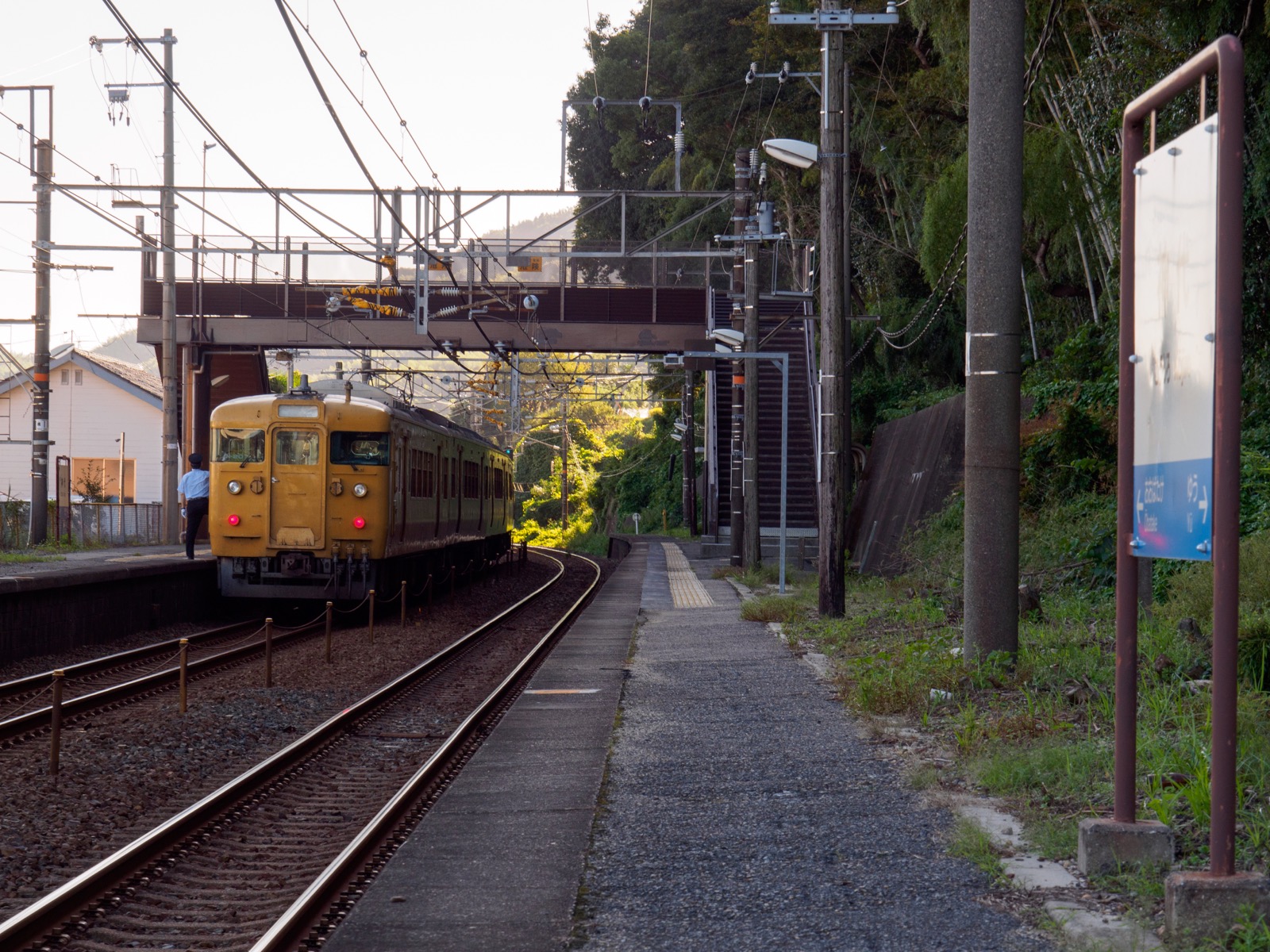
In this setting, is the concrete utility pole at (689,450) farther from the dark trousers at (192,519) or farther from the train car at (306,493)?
the train car at (306,493)

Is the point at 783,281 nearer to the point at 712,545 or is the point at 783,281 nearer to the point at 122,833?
the point at 712,545

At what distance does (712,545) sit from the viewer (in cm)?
3203

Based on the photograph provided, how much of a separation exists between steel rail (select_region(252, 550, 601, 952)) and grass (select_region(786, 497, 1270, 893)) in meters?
2.38

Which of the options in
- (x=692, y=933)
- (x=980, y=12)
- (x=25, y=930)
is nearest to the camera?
(x=692, y=933)

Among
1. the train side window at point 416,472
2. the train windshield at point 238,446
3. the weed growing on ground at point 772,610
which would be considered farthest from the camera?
the train side window at point 416,472

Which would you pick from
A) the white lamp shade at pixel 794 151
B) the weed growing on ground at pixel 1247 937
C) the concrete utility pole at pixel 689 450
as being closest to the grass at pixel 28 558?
the white lamp shade at pixel 794 151

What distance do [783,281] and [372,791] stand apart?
103ft

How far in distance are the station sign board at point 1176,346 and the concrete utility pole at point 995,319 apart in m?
3.81

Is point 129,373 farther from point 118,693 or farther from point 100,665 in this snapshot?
point 118,693

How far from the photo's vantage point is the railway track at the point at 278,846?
4672mm

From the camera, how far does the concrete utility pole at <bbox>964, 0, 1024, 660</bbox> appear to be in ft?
26.7

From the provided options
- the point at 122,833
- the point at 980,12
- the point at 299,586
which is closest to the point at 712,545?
the point at 299,586

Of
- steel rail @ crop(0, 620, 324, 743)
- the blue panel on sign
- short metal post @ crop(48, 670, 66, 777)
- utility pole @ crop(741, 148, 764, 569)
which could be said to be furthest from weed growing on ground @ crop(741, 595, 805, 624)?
the blue panel on sign

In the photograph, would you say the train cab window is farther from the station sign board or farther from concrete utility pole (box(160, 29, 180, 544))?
the station sign board
